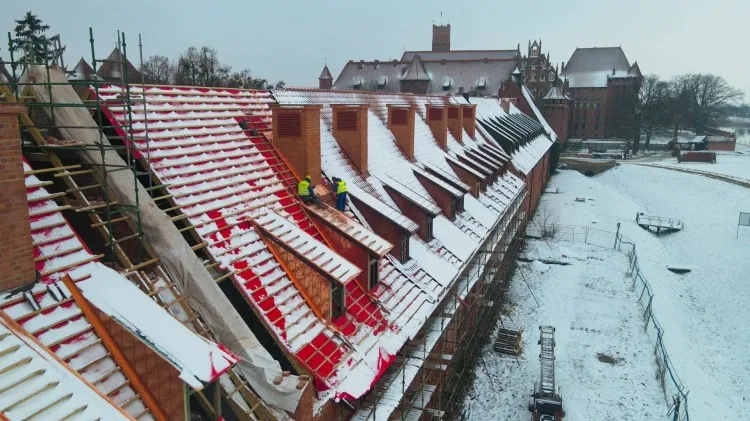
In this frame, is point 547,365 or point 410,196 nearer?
point 410,196

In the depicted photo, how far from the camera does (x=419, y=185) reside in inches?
737

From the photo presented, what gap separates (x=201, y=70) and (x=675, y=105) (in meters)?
71.1

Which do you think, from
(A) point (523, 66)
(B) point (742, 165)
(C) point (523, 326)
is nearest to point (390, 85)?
(A) point (523, 66)

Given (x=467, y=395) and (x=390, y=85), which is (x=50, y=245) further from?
(x=390, y=85)

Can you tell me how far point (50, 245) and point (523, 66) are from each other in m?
75.5

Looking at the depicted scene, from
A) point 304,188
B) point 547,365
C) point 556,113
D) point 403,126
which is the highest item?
point 556,113

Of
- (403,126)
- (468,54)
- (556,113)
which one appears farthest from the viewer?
(468,54)

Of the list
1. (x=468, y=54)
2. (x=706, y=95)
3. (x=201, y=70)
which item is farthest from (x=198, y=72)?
(x=706, y=95)

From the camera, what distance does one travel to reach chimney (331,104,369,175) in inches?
639

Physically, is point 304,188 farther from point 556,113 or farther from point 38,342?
point 556,113

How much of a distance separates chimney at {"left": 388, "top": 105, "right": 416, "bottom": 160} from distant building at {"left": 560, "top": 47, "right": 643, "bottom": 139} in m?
72.5

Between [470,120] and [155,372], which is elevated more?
[470,120]

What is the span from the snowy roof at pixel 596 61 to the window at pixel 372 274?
8667 centimetres

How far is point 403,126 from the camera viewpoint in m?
20.6
